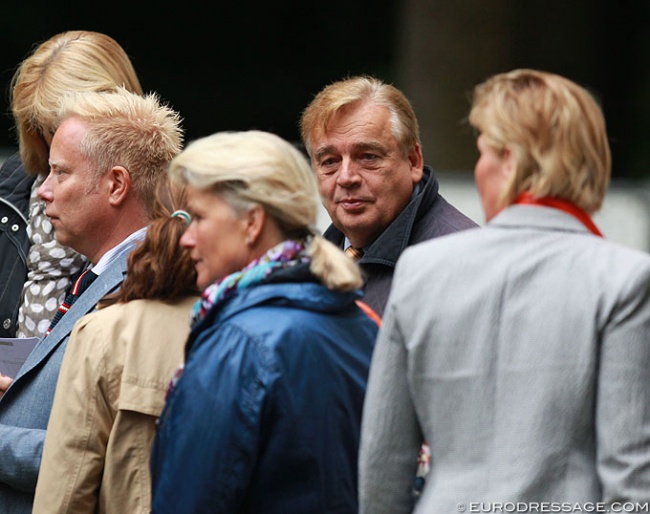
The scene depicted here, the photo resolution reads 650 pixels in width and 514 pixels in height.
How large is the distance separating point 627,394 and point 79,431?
1218 mm

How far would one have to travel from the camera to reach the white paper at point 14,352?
10.9 ft

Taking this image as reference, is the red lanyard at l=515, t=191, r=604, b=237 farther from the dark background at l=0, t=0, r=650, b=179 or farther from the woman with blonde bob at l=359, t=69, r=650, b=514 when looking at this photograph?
the dark background at l=0, t=0, r=650, b=179

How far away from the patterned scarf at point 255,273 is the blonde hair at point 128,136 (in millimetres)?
901

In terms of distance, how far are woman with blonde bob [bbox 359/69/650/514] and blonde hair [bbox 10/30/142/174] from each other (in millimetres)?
1675

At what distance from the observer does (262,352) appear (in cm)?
238

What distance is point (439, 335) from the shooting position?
228 centimetres

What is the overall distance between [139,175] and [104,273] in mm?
290

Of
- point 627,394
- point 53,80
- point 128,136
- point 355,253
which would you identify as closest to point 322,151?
point 355,253

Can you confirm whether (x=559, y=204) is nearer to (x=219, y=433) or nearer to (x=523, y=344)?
(x=523, y=344)

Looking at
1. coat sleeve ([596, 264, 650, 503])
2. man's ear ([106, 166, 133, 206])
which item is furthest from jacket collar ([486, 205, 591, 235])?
man's ear ([106, 166, 133, 206])

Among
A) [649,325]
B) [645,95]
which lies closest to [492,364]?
[649,325]

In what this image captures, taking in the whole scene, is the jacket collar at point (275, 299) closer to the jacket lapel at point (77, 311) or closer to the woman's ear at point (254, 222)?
the woman's ear at point (254, 222)

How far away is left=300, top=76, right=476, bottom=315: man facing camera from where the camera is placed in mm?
3723

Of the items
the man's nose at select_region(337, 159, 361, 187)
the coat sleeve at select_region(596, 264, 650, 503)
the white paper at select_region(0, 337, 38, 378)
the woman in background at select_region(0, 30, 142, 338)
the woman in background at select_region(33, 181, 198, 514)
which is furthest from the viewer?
the man's nose at select_region(337, 159, 361, 187)
